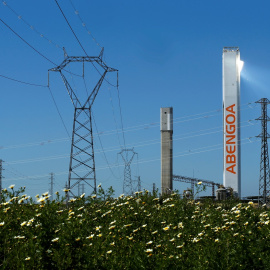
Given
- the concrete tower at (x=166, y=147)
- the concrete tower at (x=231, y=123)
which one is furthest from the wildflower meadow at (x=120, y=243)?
the concrete tower at (x=231, y=123)

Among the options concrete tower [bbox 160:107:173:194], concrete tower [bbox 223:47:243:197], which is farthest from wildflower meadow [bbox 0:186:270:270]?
concrete tower [bbox 223:47:243:197]

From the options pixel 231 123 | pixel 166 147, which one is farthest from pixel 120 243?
pixel 231 123

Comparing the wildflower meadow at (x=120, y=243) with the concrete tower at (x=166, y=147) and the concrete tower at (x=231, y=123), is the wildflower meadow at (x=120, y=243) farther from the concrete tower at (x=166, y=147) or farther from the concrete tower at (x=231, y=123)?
the concrete tower at (x=231, y=123)

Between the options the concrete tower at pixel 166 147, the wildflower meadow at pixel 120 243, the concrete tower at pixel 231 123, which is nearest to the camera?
the wildflower meadow at pixel 120 243

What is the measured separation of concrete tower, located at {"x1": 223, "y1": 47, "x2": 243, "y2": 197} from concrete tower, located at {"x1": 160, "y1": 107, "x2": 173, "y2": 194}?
225 inches

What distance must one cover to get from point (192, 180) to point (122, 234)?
1739 inches

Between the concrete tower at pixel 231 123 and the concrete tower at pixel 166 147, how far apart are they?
5.72m

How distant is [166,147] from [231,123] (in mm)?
7528

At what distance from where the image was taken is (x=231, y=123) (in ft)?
136

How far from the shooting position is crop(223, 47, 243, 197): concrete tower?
40812mm

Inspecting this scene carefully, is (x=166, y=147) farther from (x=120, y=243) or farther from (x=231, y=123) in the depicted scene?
(x=120, y=243)

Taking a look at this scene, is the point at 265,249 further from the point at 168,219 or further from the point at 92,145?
the point at 92,145

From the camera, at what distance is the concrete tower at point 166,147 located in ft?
120

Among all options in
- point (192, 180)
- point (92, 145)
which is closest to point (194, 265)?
point (92, 145)
